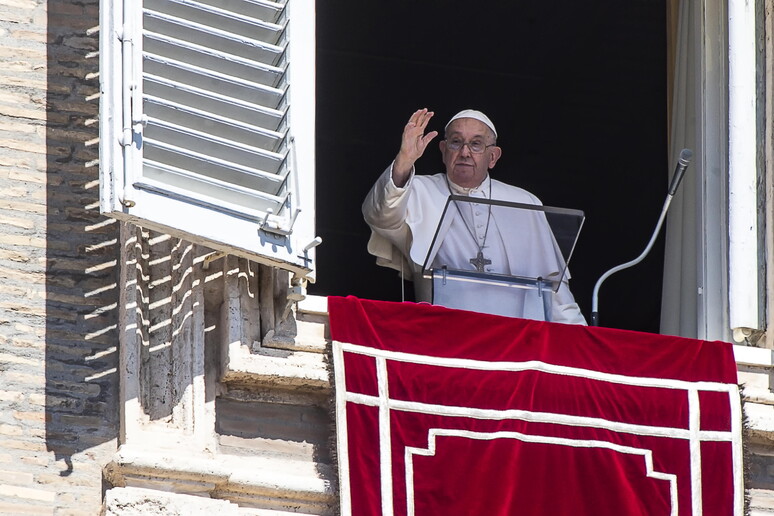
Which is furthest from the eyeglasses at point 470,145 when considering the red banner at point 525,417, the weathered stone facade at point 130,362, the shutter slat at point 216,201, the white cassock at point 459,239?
the shutter slat at point 216,201

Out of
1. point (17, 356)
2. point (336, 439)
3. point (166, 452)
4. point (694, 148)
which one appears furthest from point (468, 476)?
point (694, 148)

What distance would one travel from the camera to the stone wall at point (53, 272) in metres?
7.09

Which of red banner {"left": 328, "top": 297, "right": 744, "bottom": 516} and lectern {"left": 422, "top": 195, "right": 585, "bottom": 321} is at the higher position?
lectern {"left": 422, "top": 195, "right": 585, "bottom": 321}

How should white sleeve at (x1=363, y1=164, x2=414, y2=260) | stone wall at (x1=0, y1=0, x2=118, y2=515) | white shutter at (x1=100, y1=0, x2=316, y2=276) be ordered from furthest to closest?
1. white sleeve at (x1=363, y1=164, x2=414, y2=260)
2. stone wall at (x1=0, y1=0, x2=118, y2=515)
3. white shutter at (x1=100, y1=0, x2=316, y2=276)

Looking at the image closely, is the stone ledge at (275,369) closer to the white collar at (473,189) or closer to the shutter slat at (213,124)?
the shutter slat at (213,124)

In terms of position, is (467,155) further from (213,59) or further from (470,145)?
(213,59)

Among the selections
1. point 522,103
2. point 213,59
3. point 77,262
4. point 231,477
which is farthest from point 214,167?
point 522,103

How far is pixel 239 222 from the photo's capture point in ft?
22.9

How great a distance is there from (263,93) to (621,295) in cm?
316

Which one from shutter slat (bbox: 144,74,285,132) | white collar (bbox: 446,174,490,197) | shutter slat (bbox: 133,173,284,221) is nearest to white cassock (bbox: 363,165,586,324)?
white collar (bbox: 446,174,490,197)

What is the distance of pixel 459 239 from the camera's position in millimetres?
8258

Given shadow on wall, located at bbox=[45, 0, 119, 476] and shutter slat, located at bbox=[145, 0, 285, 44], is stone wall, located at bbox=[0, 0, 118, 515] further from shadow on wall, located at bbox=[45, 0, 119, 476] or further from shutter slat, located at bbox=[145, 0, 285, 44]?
shutter slat, located at bbox=[145, 0, 285, 44]

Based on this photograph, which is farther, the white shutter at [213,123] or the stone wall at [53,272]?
the stone wall at [53,272]

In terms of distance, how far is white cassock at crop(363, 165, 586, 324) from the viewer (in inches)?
319
